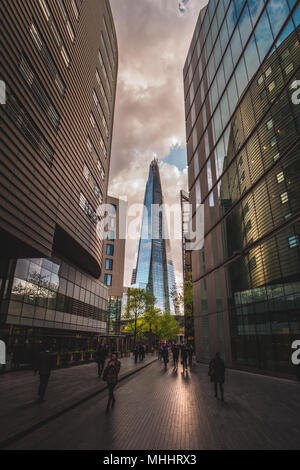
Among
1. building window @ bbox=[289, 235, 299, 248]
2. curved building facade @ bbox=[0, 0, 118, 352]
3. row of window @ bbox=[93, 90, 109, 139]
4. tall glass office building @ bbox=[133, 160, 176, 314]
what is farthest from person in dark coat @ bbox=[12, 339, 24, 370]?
tall glass office building @ bbox=[133, 160, 176, 314]

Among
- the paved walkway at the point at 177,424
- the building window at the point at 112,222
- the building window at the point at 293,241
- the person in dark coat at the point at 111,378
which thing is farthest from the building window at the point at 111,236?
the person in dark coat at the point at 111,378

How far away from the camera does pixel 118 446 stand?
519 cm

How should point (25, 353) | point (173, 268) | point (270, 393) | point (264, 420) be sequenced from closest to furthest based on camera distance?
point (264, 420) < point (270, 393) < point (25, 353) < point (173, 268)

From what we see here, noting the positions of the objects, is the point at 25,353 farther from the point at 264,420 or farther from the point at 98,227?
the point at 264,420

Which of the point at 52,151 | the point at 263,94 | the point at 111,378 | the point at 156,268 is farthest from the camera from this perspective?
the point at 156,268

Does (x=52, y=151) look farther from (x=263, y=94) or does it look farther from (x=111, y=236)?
(x=111, y=236)

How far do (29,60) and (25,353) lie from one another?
1912 cm

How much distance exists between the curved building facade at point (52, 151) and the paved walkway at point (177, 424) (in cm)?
880

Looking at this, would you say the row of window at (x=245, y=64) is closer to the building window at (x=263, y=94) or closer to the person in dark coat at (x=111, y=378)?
the building window at (x=263, y=94)

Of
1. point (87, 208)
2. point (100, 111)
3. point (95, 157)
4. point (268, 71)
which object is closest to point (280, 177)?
point (268, 71)

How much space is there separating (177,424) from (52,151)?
52.5 feet

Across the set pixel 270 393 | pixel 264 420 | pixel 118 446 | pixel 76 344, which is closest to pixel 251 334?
pixel 270 393

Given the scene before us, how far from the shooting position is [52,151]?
54.7ft
